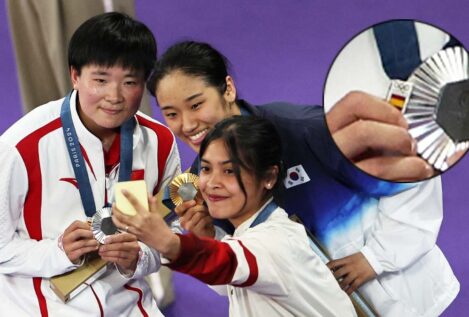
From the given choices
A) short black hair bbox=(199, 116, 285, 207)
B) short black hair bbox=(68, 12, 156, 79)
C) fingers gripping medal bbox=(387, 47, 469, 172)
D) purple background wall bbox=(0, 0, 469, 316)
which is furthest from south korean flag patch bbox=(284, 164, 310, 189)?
purple background wall bbox=(0, 0, 469, 316)

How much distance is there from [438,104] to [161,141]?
900 millimetres

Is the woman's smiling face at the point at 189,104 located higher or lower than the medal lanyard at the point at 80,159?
higher

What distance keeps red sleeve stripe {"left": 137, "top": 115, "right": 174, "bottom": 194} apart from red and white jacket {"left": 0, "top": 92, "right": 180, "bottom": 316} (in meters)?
0.05

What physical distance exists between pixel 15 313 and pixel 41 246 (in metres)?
0.20

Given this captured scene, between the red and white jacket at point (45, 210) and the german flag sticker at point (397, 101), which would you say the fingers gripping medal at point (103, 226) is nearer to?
the red and white jacket at point (45, 210)

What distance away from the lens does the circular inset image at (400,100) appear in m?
1.59

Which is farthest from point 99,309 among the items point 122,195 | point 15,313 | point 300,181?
point 122,195

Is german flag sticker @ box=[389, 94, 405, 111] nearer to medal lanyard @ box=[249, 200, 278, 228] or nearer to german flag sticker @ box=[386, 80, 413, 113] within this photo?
german flag sticker @ box=[386, 80, 413, 113]

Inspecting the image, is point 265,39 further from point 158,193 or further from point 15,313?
point 15,313

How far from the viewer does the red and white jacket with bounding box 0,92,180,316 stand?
6.80ft

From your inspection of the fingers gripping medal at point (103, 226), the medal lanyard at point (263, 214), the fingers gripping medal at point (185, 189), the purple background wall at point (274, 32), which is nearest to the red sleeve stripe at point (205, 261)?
the medal lanyard at point (263, 214)

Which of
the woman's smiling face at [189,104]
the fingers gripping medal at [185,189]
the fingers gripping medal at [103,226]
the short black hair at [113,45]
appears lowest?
the fingers gripping medal at [103,226]

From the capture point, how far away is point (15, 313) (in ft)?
7.11

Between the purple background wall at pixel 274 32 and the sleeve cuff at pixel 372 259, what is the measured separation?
1699mm
